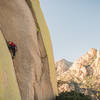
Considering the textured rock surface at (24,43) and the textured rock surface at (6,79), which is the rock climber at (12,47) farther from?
the textured rock surface at (6,79)

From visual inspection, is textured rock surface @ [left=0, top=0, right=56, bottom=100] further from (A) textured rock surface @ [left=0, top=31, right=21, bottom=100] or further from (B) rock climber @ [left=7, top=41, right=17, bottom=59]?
(A) textured rock surface @ [left=0, top=31, right=21, bottom=100]

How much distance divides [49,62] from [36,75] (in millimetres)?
2704

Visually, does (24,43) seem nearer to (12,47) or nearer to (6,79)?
(12,47)

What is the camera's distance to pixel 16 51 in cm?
1152

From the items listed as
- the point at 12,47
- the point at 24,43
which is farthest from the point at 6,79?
the point at 24,43

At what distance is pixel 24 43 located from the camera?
11820 mm

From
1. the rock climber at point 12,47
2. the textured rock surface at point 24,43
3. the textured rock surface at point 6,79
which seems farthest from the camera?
the textured rock surface at point 24,43

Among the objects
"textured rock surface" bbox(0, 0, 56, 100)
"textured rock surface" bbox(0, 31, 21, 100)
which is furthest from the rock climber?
"textured rock surface" bbox(0, 31, 21, 100)

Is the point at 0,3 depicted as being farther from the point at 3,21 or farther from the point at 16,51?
the point at 16,51

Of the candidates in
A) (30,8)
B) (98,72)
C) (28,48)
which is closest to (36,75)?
(28,48)

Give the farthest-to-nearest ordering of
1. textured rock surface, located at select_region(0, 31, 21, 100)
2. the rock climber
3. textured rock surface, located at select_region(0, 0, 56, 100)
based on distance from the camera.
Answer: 1. textured rock surface, located at select_region(0, 0, 56, 100)
2. the rock climber
3. textured rock surface, located at select_region(0, 31, 21, 100)

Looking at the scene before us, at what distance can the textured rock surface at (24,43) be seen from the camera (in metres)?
11.1

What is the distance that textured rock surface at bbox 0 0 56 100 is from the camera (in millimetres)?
11141

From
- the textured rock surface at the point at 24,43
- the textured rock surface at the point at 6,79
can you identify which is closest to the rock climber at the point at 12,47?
the textured rock surface at the point at 24,43
